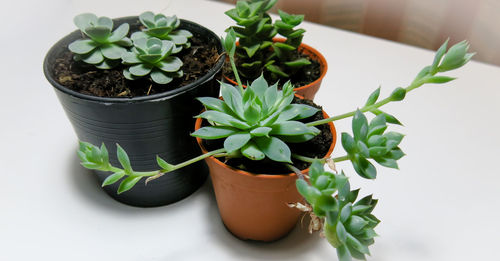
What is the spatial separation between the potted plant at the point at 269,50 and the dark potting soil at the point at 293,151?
20 cm

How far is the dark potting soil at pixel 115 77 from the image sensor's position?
881mm

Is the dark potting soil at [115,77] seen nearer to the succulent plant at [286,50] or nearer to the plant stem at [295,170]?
the succulent plant at [286,50]

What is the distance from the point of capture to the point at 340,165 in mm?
Result: 1099

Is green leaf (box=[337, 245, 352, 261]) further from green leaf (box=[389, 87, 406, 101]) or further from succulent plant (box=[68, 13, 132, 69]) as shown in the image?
succulent plant (box=[68, 13, 132, 69])

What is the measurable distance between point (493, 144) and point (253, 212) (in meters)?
0.77

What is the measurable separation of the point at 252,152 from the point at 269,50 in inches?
20.2

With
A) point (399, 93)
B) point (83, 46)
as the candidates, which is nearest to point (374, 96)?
point (399, 93)

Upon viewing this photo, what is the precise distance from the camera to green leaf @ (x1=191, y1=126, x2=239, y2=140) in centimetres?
75

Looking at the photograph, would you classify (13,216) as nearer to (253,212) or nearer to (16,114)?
(16,114)

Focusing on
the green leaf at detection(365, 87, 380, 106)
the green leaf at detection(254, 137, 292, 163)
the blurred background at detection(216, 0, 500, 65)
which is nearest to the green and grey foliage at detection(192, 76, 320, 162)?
the green leaf at detection(254, 137, 292, 163)

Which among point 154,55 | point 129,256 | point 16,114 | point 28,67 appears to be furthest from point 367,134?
point 28,67

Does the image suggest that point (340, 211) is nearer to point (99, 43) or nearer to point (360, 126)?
point (360, 126)

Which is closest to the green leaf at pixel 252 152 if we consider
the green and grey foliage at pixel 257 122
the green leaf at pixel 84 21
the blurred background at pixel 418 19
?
the green and grey foliage at pixel 257 122

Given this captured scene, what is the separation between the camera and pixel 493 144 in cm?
118
